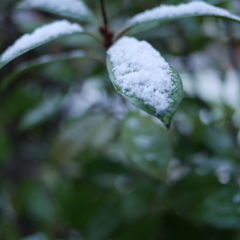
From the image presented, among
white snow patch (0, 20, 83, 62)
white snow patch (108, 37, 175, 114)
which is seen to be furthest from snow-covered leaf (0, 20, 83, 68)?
white snow patch (108, 37, 175, 114)

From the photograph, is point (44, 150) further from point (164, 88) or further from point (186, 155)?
point (164, 88)

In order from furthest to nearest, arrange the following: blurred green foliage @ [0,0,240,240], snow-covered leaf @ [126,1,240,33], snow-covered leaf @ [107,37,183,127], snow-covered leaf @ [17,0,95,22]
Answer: blurred green foliage @ [0,0,240,240]
snow-covered leaf @ [17,0,95,22]
snow-covered leaf @ [126,1,240,33]
snow-covered leaf @ [107,37,183,127]

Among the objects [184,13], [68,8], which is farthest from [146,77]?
[68,8]

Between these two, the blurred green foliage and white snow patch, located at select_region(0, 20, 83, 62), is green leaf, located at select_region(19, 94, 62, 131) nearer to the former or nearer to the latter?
the blurred green foliage

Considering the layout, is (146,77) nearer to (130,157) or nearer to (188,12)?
(188,12)

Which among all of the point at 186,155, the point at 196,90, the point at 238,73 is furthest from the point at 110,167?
the point at 238,73
